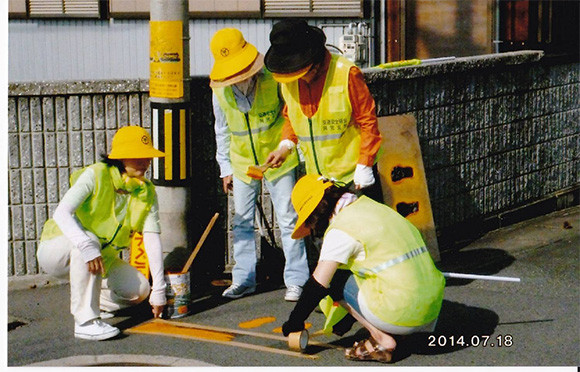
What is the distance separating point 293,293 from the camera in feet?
22.6

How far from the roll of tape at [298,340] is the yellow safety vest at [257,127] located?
5.14 feet

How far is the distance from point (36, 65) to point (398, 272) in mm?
9869

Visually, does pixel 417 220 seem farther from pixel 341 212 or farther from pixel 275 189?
pixel 341 212

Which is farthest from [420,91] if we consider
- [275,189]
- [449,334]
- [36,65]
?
[36,65]

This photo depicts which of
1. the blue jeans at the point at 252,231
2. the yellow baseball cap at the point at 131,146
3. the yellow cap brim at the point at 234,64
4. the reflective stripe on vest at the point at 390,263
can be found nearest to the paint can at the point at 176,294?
the blue jeans at the point at 252,231

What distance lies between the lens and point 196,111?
7.26m

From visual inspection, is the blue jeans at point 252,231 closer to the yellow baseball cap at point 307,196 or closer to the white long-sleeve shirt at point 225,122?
the white long-sleeve shirt at point 225,122

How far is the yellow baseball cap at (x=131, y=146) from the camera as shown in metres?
6.12

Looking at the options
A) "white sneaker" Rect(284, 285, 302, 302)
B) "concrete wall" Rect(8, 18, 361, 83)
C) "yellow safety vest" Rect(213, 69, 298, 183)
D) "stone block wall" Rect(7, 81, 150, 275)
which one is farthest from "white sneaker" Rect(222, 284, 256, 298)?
"concrete wall" Rect(8, 18, 361, 83)

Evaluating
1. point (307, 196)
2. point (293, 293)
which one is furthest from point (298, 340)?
point (293, 293)

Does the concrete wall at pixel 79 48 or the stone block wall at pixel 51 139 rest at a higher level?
the concrete wall at pixel 79 48

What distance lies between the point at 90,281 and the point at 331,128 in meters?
1.80

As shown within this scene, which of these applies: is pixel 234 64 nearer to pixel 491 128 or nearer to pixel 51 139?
pixel 51 139

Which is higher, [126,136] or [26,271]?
[126,136]
